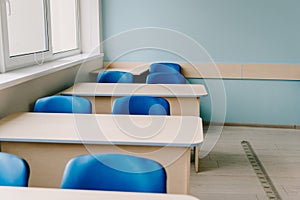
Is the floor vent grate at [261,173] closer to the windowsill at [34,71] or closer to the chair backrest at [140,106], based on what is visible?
the chair backrest at [140,106]

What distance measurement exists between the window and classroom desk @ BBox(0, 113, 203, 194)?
1049 millimetres

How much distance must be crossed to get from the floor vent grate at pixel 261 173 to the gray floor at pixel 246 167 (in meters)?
0.04

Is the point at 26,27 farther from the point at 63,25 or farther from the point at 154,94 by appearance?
the point at 154,94

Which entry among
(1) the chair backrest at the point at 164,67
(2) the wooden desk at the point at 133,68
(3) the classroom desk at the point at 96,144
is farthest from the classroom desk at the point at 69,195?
(1) the chair backrest at the point at 164,67

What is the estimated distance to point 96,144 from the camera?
7.40 ft

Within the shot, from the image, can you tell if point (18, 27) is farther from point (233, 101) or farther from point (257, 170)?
point (233, 101)

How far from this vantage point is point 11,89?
2939 millimetres

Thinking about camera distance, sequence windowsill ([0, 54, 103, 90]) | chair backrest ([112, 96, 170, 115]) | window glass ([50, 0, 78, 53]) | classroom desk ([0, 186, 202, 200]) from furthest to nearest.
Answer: window glass ([50, 0, 78, 53]) → chair backrest ([112, 96, 170, 115]) → windowsill ([0, 54, 103, 90]) → classroom desk ([0, 186, 202, 200])

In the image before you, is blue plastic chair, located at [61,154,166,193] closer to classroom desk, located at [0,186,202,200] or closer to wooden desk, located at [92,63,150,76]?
classroom desk, located at [0,186,202,200]

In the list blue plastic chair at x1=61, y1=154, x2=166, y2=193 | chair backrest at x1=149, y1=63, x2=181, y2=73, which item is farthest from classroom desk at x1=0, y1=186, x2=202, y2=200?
chair backrest at x1=149, y1=63, x2=181, y2=73

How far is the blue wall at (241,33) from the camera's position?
5074 millimetres

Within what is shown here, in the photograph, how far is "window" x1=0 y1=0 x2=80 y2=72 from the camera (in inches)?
129

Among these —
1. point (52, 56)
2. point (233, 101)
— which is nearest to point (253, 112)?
point (233, 101)

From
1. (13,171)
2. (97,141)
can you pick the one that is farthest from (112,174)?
(97,141)
